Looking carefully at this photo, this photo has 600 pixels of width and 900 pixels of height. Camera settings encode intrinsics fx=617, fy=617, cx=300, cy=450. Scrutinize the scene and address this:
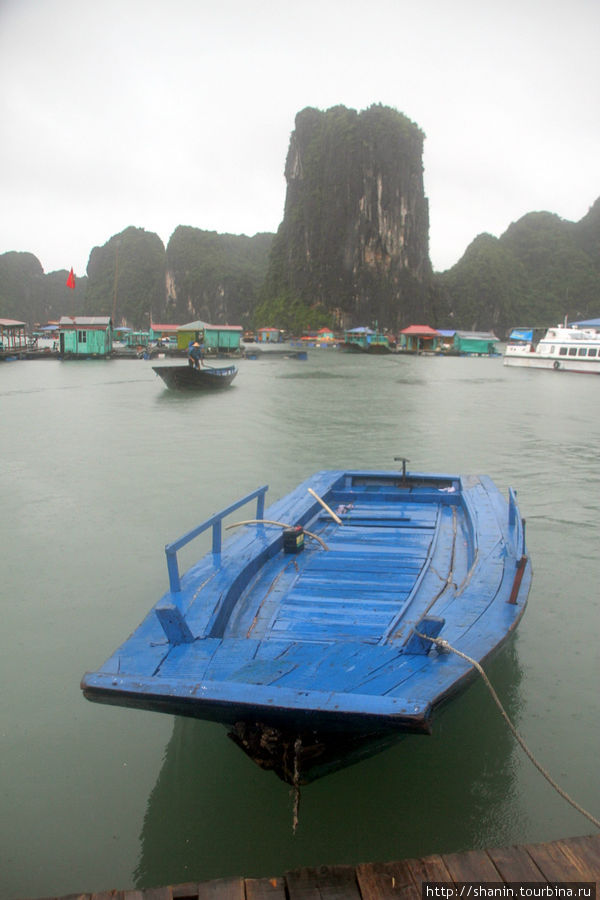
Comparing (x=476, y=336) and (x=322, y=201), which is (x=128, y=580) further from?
(x=322, y=201)

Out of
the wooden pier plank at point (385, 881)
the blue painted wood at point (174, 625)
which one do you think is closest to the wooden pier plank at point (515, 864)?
the wooden pier plank at point (385, 881)

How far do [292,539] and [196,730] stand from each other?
1.31 m

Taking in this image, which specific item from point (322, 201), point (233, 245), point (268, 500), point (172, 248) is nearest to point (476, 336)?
point (322, 201)

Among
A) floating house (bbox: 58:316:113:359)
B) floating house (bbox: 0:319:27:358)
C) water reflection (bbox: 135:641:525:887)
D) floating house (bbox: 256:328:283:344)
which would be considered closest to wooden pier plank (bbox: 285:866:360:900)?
water reflection (bbox: 135:641:525:887)


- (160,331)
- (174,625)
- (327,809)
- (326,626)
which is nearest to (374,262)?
(160,331)

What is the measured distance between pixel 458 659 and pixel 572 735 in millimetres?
1245

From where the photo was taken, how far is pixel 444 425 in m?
14.1

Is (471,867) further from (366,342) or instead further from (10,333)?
(366,342)

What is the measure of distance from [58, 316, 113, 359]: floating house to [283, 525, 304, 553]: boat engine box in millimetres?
32999

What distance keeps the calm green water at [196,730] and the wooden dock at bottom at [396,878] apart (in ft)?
1.45

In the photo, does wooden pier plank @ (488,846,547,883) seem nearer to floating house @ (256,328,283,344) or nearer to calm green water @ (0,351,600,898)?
calm green water @ (0,351,600,898)

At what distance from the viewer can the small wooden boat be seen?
19078 mm

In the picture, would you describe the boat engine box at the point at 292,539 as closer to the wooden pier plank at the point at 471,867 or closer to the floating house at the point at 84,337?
the wooden pier plank at the point at 471,867

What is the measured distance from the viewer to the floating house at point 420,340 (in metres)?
50.8
